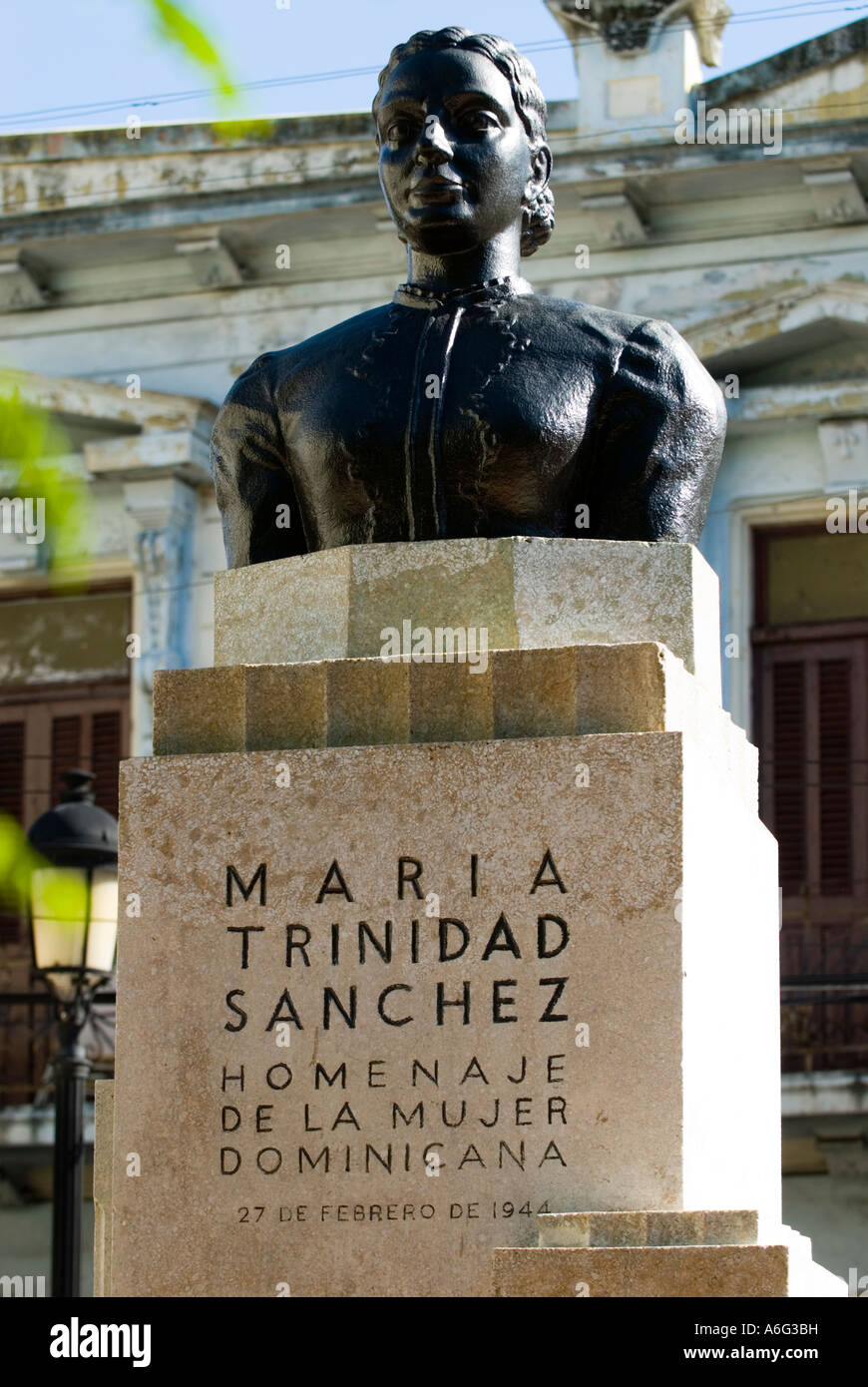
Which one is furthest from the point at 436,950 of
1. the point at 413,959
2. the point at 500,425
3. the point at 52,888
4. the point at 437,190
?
the point at 52,888

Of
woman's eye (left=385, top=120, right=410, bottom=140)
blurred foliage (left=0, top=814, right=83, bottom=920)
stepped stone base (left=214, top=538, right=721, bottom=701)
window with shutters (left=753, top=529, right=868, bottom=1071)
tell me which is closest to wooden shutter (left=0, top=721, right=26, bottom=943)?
window with shutters (left=753, top=529, right=868, bottom=1071)

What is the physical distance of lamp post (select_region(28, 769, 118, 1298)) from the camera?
1288 centimetres

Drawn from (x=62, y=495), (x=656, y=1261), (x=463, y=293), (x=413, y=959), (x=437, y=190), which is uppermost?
(x=62, y=495)

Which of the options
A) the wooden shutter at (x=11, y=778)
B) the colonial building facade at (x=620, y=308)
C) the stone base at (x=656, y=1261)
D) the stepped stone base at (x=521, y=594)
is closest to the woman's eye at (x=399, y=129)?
the stepped stone base at (x=521, y=594)

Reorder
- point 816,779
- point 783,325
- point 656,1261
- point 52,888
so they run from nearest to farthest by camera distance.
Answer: point 656,1261 → point 52,888 → point 783,325 → point 816,779

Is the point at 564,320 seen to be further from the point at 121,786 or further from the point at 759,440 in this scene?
the point at 759,440

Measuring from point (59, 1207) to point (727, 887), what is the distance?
6.36 m

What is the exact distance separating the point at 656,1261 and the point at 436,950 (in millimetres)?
872

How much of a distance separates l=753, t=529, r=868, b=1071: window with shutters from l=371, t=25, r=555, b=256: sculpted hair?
45.3 ft

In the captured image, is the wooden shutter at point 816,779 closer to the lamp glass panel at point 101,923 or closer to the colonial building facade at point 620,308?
the colonial building facade at point 620,308

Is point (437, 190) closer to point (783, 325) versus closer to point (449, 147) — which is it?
point (449, 147)

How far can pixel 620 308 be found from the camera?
2170 cm

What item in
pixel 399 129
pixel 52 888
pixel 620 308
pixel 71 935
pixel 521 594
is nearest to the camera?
pixel 521 594

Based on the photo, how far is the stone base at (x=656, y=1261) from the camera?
6074 mm
